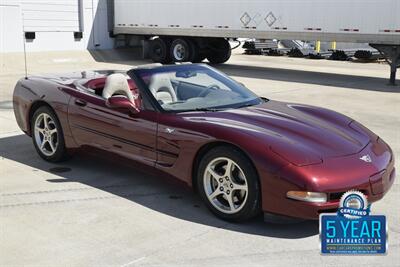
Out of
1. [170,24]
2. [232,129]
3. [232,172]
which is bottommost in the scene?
[232,172]

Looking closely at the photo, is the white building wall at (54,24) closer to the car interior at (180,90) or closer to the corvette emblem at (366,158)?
the car interior at (180,90)

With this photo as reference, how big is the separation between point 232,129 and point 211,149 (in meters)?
0.24

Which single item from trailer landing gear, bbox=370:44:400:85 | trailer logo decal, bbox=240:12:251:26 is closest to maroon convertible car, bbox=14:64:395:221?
trailer landing gear, bbox=370:44:400:85

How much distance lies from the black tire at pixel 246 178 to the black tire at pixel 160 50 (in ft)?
56.9

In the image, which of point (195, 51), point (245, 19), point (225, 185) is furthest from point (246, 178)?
point (195, 51)

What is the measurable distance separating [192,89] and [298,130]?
133 centimetres

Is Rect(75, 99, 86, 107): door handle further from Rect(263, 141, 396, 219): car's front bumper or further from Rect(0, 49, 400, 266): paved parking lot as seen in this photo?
Rect(263, 141, 396, 219): car's front bumper

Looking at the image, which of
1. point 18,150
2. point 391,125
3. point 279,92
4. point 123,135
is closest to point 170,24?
point 279,92

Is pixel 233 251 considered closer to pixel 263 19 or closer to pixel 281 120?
pixel 281 120

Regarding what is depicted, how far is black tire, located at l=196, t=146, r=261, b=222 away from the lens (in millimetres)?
3887

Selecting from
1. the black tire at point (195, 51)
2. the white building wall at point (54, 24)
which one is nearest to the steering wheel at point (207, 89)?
the black tire at point (195, 51)

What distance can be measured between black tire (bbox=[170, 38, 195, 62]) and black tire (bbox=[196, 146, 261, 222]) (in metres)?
16.6

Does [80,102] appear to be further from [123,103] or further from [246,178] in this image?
[246,178]

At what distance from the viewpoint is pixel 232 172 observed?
4.08 meters
